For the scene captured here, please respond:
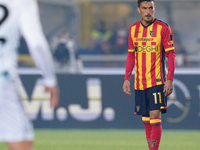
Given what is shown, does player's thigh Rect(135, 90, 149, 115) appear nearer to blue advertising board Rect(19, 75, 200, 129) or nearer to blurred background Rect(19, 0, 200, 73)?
blue advertising board Rect(19, 75, 200, 129)

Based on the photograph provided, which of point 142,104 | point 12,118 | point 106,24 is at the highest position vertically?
point 12,118

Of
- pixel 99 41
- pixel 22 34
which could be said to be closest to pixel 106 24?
pixel 99 41

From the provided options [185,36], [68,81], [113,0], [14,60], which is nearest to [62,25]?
[113,0]

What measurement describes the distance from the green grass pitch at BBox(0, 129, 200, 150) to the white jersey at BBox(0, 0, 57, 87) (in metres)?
3.88

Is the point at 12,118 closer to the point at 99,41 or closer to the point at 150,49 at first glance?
the point at 150,49

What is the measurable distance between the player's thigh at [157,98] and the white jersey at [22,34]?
2.32 meters

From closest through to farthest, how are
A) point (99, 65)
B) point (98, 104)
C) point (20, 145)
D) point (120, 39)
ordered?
point (20, 145) → point (98, 104) → point (99, 65) → point (120, 39)

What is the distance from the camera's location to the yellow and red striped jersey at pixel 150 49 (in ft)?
15.9

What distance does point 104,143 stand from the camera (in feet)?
23.3

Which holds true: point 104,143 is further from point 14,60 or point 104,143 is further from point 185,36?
point 185,36

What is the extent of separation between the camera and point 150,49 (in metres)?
4.88

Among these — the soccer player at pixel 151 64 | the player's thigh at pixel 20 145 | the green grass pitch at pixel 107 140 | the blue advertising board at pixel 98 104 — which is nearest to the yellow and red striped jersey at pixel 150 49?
the soccer player at pixel 151 64

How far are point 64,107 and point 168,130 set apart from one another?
1.87 m

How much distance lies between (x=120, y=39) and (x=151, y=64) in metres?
7.47
